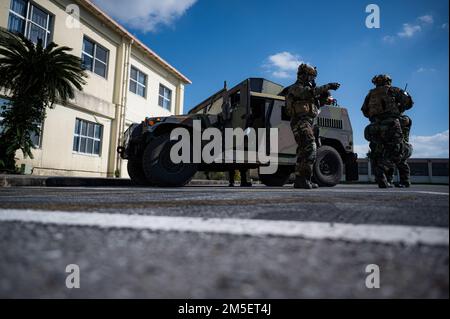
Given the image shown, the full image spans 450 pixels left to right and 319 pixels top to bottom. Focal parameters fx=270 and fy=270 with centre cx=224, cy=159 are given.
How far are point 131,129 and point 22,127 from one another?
3.38 meters

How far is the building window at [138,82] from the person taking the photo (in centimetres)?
1257

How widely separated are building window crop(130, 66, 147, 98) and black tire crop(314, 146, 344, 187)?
32.8 feet

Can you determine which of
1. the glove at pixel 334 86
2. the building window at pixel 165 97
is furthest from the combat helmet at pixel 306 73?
the building window at pixel 165 97

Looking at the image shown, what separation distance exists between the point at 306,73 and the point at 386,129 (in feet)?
6.03

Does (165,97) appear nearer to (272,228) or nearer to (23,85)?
(23,85)

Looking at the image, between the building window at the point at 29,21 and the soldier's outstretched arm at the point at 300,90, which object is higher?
the building window at the point at 29,21

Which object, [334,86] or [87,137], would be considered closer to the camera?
[334,86]

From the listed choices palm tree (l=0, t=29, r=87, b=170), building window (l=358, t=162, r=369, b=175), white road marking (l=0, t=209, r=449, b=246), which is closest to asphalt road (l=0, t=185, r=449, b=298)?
white road marking (l=0, t=209, r=449, b=246)

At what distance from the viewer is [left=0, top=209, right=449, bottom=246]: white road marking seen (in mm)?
529

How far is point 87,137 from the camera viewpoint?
33.6ft

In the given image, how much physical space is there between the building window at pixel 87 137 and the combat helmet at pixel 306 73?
8684mm

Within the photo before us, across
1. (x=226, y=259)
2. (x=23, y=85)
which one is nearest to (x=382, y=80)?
(x=226, y=259)

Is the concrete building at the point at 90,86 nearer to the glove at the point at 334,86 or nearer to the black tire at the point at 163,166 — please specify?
the black tire at the point at 163,166

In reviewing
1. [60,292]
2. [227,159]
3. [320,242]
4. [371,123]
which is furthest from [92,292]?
[371,123]
